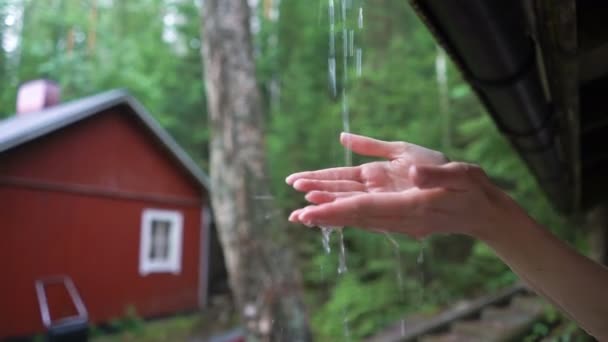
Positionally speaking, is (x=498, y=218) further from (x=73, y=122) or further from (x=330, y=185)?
(x=73, y=122)

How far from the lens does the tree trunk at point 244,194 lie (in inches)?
135

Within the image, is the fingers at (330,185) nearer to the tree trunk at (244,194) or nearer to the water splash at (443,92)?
the tree trunk at (244,194)

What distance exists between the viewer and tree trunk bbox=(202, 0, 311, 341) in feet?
11.3

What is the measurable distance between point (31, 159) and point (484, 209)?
641 centimetres

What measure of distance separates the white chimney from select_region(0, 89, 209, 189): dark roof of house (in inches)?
38.5

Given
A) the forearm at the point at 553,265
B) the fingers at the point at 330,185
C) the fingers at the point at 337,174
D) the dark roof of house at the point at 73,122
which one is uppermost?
the dark roof of house at the point at 73,122

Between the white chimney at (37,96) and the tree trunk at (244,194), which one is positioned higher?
the white chimney at (37,96)

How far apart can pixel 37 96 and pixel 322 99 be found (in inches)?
201

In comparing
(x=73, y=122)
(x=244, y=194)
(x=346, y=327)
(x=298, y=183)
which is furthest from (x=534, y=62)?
(x=73, y=122)

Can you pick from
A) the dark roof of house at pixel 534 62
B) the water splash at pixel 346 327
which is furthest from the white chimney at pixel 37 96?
the dark roof of house at pixel 534 62

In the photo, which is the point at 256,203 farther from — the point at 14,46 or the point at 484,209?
the point at 14,46

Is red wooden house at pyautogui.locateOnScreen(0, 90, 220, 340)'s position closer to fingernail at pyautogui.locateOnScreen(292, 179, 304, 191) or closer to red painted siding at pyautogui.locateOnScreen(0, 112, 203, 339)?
red painted siding at pyautogui.locateOnScreen(0, 112, 203, 339)

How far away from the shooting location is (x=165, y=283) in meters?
7.77

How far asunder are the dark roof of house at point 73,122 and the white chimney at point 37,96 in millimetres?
979
